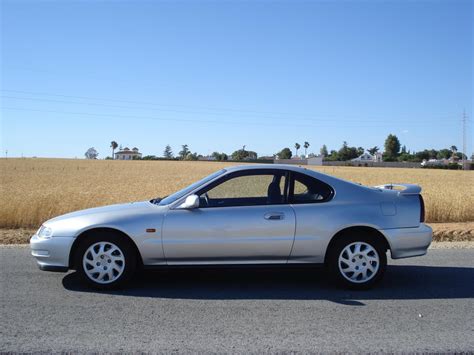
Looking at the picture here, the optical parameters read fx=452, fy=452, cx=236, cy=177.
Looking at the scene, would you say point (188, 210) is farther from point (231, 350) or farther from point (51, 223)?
point (231, 350)

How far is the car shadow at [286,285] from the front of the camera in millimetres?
5070

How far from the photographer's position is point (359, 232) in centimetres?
536

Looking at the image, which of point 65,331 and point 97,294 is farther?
point 97,294

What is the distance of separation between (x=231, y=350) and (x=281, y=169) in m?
2.59

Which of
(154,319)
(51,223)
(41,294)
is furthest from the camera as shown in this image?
(51,223)

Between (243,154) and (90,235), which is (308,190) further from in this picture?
(243,154)

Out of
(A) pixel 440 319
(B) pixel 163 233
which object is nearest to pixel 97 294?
(B) pixel 163 233

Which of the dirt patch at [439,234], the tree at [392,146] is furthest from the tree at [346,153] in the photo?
the dirt patch at [439,234]

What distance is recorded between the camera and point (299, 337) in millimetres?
3861

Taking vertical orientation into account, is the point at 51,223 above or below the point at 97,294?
above

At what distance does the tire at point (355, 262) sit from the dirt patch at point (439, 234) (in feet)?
14.8

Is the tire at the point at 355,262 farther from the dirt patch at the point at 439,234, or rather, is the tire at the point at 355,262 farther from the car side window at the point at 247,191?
the dirt patch at the point at 439,234

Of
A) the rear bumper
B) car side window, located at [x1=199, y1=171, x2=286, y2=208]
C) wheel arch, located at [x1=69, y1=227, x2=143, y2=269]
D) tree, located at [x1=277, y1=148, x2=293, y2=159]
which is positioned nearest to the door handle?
car side window, located at [x1=199, y1=171, x2=286, y2=208]

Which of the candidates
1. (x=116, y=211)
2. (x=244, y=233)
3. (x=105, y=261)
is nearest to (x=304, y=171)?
(x=244, y=233)
